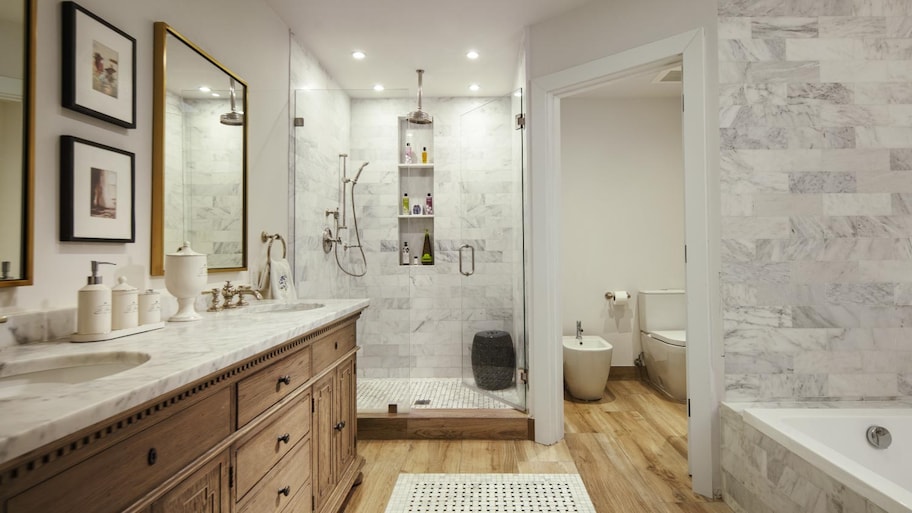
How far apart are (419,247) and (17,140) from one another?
102 inches

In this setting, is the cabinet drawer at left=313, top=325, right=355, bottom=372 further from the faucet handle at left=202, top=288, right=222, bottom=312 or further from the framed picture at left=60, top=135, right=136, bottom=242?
the framed picture at left=60, top=135, right=136, bottom=242

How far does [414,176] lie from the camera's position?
3.42 m

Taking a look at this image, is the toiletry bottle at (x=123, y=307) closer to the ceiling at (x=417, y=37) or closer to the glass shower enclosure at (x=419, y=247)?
the glass shower enclosure at (x=419, y=247)

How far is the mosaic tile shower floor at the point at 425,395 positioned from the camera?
9.32ft

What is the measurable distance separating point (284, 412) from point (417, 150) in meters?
2.51

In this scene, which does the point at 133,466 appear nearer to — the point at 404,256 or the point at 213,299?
the point at 213,299

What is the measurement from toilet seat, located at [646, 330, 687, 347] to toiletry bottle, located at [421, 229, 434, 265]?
1917 millimetres

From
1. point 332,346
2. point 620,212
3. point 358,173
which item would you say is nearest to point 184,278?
point 332,346

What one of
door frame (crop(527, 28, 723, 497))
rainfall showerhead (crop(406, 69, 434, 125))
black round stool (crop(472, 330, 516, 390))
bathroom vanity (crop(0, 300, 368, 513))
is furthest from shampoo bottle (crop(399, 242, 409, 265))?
bathroom vanity (crop(0, 300, 368, 513))

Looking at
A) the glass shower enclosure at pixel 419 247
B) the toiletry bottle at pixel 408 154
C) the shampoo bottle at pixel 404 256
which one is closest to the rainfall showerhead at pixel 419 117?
the glass shower enclosure at pixel 419 247

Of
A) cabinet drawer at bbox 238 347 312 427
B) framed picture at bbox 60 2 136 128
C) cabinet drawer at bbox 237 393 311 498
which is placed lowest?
cabinet drawer at bbox 237 393 311 498

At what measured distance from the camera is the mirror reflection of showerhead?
78.1 inches

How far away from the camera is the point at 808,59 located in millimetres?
1967

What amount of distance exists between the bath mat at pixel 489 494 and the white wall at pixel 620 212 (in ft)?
6.01
